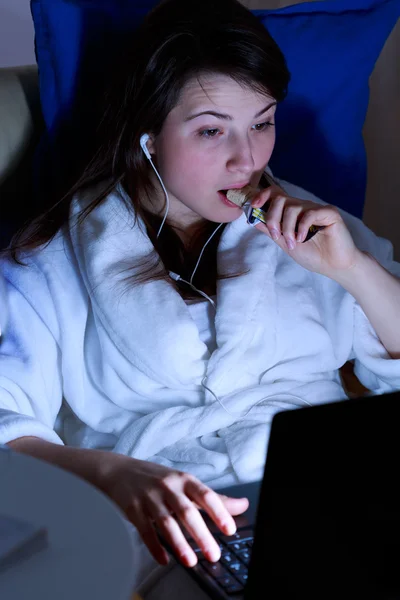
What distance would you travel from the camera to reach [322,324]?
1.35 meters

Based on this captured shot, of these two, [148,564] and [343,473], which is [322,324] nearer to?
[148,564]

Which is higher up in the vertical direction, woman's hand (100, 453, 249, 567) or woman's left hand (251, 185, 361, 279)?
woman's left hand (251, 185, 361, 279)

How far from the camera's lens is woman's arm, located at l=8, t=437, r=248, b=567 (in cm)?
78

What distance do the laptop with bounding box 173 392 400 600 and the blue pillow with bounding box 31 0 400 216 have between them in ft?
3.40

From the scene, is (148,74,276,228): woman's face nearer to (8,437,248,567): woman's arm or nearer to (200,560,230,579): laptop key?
(8,437,248,567): woman's arm

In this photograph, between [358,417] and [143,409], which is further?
[143,409]

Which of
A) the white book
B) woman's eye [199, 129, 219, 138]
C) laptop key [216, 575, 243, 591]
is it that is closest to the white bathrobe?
woman's eye [199, 129, 219, 138]

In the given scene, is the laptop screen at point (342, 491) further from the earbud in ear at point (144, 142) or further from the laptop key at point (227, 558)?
the earbud in ear at point (144, 142)

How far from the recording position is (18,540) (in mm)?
593

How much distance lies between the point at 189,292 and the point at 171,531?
0.62 meters

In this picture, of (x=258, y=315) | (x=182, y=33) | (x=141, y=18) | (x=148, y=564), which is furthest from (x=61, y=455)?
(x=141, y=18)

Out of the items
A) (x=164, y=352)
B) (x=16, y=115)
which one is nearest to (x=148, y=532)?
(x=164, y=352)

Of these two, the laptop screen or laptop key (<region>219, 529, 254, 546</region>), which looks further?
laptop key (<region>219, 529, 254, 546</region>)

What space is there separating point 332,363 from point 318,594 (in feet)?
2.55
